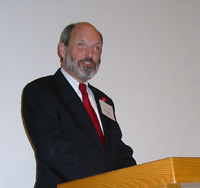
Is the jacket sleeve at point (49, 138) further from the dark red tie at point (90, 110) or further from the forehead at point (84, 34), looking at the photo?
the forehead at point (84, 34)

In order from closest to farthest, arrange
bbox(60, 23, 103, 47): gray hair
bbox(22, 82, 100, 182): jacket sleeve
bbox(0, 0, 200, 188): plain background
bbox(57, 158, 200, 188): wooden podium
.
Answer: bbox(57, 158, 200, 188): wooden podium < bbox(22, 82, 100, 182): jacket sleeve < bbox(0, 0, 200, 188): plain background < bbox(60, 23, 103, 47): gray hair

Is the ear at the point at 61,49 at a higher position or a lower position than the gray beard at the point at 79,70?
higher

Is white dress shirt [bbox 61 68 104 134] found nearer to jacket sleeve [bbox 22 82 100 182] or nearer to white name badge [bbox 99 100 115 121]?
white name badge [bbox 99 100 115 121]

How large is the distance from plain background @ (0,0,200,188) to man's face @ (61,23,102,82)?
27 centimetres

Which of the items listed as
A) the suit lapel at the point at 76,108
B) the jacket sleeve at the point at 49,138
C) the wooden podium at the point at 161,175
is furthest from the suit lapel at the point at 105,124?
the wooden podium at the point at 161,175

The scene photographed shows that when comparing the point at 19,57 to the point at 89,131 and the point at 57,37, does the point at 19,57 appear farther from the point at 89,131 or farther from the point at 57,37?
the point at 89,131

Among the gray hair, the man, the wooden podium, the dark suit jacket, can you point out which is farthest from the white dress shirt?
the wooden podium

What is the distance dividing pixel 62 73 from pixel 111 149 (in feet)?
1.84

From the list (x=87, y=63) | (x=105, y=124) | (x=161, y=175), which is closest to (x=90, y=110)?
(x=105, y=124)

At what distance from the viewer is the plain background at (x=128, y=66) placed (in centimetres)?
236

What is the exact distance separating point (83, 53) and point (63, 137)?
0.68 m

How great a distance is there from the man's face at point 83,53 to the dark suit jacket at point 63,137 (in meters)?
0.17

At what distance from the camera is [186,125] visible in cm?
303

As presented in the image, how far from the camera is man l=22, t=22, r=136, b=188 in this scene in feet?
5.82
